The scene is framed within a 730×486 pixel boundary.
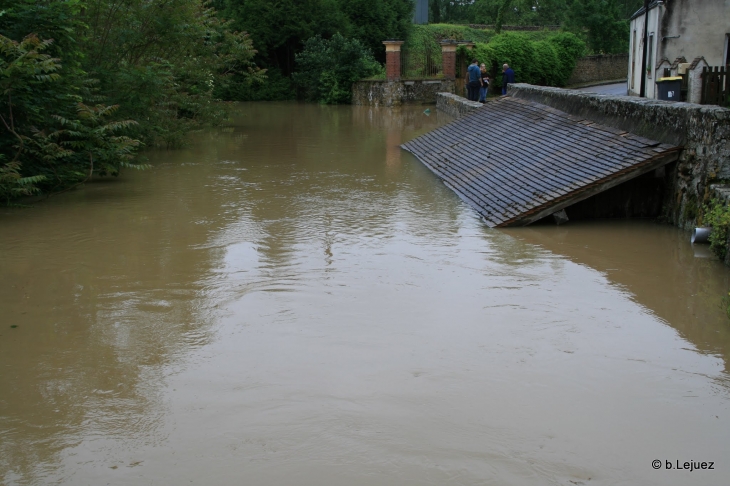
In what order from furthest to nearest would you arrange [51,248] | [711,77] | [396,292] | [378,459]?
1. [711,77]
2. [51,248]
3. [396,292]
4. [378,459]

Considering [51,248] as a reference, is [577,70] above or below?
above

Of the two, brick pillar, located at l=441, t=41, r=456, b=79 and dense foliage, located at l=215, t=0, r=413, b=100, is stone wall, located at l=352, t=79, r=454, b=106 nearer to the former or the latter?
brick pillar, located at l=441, t=41, r=456, b=79

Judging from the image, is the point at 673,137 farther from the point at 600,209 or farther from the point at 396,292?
the point at 396,292

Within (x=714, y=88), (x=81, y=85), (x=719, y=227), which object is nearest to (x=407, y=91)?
(x=714, y=88)

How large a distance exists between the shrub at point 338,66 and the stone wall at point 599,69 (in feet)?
41.3

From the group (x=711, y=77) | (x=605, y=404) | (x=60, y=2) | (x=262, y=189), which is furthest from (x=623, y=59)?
(x=605, y=404)

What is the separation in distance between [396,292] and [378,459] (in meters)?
3.39

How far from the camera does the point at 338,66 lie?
37250 millimetres

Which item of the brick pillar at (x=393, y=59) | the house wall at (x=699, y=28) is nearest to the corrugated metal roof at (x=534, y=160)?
the house wall at (x=699, y=28)

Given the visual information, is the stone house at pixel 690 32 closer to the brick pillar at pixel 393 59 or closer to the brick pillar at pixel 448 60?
the brick pillar at pixel 448 60

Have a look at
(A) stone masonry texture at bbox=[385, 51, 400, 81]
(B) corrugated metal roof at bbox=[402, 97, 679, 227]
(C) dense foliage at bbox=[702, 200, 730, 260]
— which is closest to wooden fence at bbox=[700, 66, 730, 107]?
(B) corrugated metal roof at bbox=[402, 97, 679, 227]

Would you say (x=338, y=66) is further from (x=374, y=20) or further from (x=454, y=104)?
(x=454, y=104)

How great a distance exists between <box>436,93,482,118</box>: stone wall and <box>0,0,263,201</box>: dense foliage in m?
9.42

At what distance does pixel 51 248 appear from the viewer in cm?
979
